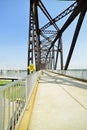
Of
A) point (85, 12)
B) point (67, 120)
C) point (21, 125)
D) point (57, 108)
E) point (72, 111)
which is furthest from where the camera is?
point (85, 12)

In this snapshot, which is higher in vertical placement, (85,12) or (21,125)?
(85,12)

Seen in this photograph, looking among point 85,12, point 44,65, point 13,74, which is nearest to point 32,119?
point 85,12

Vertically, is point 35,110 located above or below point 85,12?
below

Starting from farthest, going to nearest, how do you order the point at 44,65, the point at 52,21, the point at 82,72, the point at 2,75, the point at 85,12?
the point at 44,65 → the point at 2,75 → the point at 52,21 → the point at 82,72 → the point at 85,12

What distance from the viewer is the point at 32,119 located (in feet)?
15.6

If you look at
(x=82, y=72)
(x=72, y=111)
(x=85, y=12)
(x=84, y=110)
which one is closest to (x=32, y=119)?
(x=72, y=111)

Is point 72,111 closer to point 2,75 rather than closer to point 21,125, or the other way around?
point 21,125

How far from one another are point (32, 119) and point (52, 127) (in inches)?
30.9

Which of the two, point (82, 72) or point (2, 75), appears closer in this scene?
point (82, 72)

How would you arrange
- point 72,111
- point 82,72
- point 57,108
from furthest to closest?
point 82,72 < point 57,108 < point 72,111

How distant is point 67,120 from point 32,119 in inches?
32.0

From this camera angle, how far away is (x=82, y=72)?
61.6 feet

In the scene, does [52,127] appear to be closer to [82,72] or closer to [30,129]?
[30,129]

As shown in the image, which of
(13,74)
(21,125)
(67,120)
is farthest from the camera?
(13,74)
